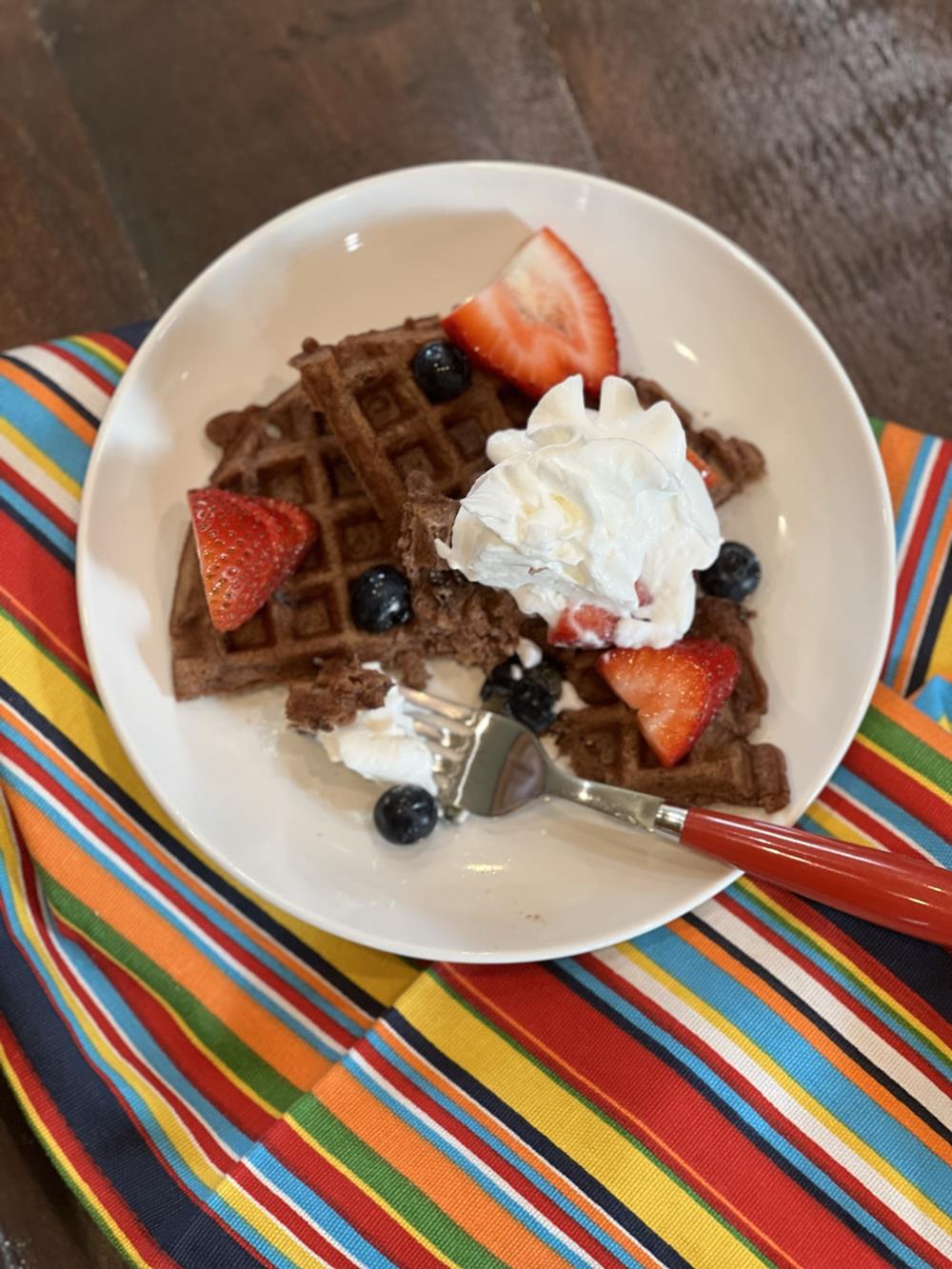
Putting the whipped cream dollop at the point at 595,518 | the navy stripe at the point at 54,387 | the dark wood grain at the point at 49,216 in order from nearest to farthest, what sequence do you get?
1. the whipped cream dollop at the point at 595,518
2. the navy stripe at the point at 54,387
3. the dark wood grain at the point at 49,216

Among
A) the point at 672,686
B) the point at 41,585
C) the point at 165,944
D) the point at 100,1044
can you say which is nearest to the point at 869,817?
the point at 672,686

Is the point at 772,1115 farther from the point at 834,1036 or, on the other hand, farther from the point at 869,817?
the point at 869,817

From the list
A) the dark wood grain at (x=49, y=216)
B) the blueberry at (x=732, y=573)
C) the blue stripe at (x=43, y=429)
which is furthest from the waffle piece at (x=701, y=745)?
the dark wood grain at (x=49, y=216)

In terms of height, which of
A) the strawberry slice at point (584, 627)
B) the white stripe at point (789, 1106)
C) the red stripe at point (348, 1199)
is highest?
the strawberry slice at point (584, 627)

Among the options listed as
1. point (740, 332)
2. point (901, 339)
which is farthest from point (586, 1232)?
point (901, 339)

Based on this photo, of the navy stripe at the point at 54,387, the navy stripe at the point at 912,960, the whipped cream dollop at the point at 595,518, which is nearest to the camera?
the whipped cream dollop at the point at 595,518

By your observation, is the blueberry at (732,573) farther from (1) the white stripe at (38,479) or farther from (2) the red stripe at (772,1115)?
(1) the white stripe at (38,479)

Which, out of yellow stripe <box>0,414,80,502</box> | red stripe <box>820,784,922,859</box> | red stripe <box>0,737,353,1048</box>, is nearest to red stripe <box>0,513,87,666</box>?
yellow stripe <box>0,414,80,502</box>
